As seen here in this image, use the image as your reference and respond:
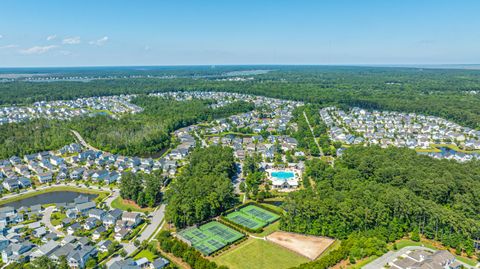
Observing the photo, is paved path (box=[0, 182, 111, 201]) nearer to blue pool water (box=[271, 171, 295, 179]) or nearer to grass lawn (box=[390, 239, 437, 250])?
blue pool water (box=[271, 171, 295, 179])

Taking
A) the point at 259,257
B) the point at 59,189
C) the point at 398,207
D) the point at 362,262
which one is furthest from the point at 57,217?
the point at 398,207

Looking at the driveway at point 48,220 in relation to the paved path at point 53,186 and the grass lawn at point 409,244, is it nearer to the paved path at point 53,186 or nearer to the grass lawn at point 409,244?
the paved path at point 53,186

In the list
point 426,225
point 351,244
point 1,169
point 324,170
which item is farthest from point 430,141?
point 1,169

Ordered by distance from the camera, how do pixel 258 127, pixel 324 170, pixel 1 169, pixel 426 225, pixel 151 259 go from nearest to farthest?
pixel 151 259 → pixel 426 225 → pixel 324 170 → pixel 1 169 → pixel 258 127

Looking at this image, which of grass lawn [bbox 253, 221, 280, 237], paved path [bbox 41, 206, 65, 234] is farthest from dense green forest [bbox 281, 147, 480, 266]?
paved path [bbox 41, 206, 65, 234]

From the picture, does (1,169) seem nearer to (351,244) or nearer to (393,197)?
(351,244)

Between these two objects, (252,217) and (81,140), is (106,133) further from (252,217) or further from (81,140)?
(252,217)
